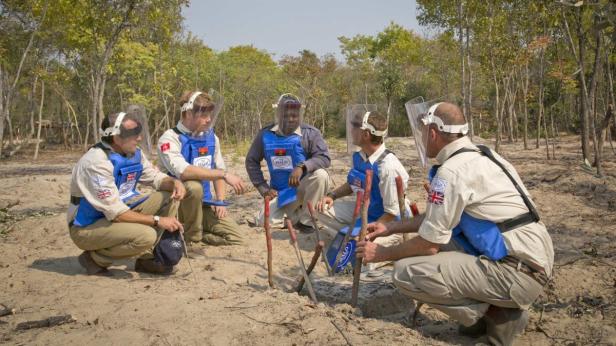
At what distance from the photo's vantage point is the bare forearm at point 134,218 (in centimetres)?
413

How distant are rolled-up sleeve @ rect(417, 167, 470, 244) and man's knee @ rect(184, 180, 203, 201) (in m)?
2.56

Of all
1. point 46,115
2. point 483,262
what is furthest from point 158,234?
point 46,115

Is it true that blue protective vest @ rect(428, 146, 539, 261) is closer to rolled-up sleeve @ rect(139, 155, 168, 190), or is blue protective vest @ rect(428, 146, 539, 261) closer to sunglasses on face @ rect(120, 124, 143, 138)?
sunglasses on face @ rect(120, 124, 143, 138)

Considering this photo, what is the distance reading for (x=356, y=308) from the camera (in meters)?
3.60

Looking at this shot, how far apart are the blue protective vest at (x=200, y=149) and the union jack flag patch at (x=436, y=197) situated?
9.17 ft

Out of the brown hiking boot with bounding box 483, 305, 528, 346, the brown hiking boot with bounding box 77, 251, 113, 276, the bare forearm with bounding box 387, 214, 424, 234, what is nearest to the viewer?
the brown hiking boot with bounding box 483, 305, 528, 346

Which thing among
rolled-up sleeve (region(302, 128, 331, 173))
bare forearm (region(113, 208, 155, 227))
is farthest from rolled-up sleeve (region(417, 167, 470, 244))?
rolled-up sleeve (region(302, 128, 331, 173))

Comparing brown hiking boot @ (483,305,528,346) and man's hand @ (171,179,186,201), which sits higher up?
man's hand @ (171,179,186,201)

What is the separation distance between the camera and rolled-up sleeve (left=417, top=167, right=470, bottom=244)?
9.86ft

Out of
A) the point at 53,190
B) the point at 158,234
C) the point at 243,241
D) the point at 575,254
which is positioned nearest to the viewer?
the point at 158,234

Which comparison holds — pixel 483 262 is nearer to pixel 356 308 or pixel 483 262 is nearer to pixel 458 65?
pixel 356 308

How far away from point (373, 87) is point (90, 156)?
2611cm

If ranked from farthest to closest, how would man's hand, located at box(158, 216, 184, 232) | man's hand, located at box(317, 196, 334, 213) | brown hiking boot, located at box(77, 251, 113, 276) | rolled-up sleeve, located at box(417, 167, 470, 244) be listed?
man's hand, located at box(317, 196, 334, 213)
brown hiking boot, located at box(77, 251, 113, 276)
man's hand, located at box(158, 216, 184, 232)
rolled-up sleeve, located at box(417, 167, 470, 244)

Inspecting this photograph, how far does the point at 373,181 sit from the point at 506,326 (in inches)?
72.4
